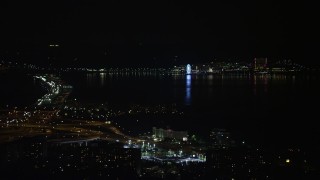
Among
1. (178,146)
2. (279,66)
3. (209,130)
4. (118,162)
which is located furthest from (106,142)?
(279,66)

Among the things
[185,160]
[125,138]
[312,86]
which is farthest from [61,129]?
[312,86]

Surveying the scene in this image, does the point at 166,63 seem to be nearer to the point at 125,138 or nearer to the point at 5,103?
the point at 5,103

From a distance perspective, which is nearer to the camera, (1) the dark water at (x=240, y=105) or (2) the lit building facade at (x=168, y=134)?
(2) the lit building facade at (x=168, y=134)

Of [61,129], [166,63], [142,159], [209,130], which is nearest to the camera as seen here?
[142,159]

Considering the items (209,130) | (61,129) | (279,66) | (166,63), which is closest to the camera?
(61,129)

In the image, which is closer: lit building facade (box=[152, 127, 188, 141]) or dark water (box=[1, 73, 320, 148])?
lit building facade (box=[152, 127, 188, 141])

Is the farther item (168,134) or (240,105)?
(240,105)

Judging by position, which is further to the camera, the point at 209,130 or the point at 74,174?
the point at 209,130

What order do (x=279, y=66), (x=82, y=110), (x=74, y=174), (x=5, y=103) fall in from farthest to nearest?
1. (x=279, y=66)
2. (x=5, y=103)
3. (x=82, y=110)
4. (x=74, y=174)

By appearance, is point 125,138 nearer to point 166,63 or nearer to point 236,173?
point 236,173
